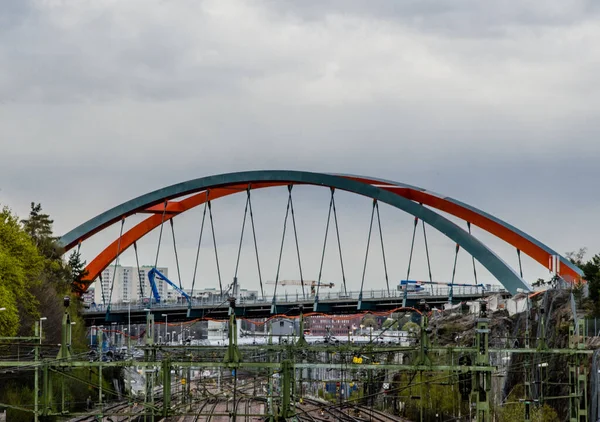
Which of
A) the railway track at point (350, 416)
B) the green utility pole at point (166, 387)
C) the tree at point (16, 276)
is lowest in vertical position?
the railway track at point (350, 416)

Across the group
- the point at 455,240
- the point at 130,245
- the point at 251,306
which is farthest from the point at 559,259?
the point at 130,245

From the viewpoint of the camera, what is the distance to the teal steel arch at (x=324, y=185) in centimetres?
8556

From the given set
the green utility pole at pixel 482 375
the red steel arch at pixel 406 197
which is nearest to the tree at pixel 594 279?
the red steel arch at pixel 406 197

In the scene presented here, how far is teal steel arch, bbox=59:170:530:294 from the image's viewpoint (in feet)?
281

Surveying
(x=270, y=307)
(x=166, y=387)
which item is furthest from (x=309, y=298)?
(x=166, y=387)

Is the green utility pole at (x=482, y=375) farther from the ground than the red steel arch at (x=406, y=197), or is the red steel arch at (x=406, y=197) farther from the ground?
the red steel arch at (x=406, y=197)

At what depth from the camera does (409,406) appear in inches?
3110

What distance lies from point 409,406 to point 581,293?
50.4 feet

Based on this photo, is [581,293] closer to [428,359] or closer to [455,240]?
[455,240]

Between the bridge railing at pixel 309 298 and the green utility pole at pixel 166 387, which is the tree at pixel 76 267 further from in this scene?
the green utility pole at pixel 166 387

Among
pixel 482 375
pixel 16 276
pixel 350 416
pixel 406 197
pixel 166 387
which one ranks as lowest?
pixel 350 416

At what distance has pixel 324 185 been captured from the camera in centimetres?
9694

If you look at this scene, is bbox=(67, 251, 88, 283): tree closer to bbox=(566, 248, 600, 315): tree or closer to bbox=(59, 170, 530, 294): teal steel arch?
bbox=(59, 170, 530, 294): teal steel arch

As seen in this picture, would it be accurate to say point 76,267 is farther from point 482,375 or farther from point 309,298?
point 482,375
